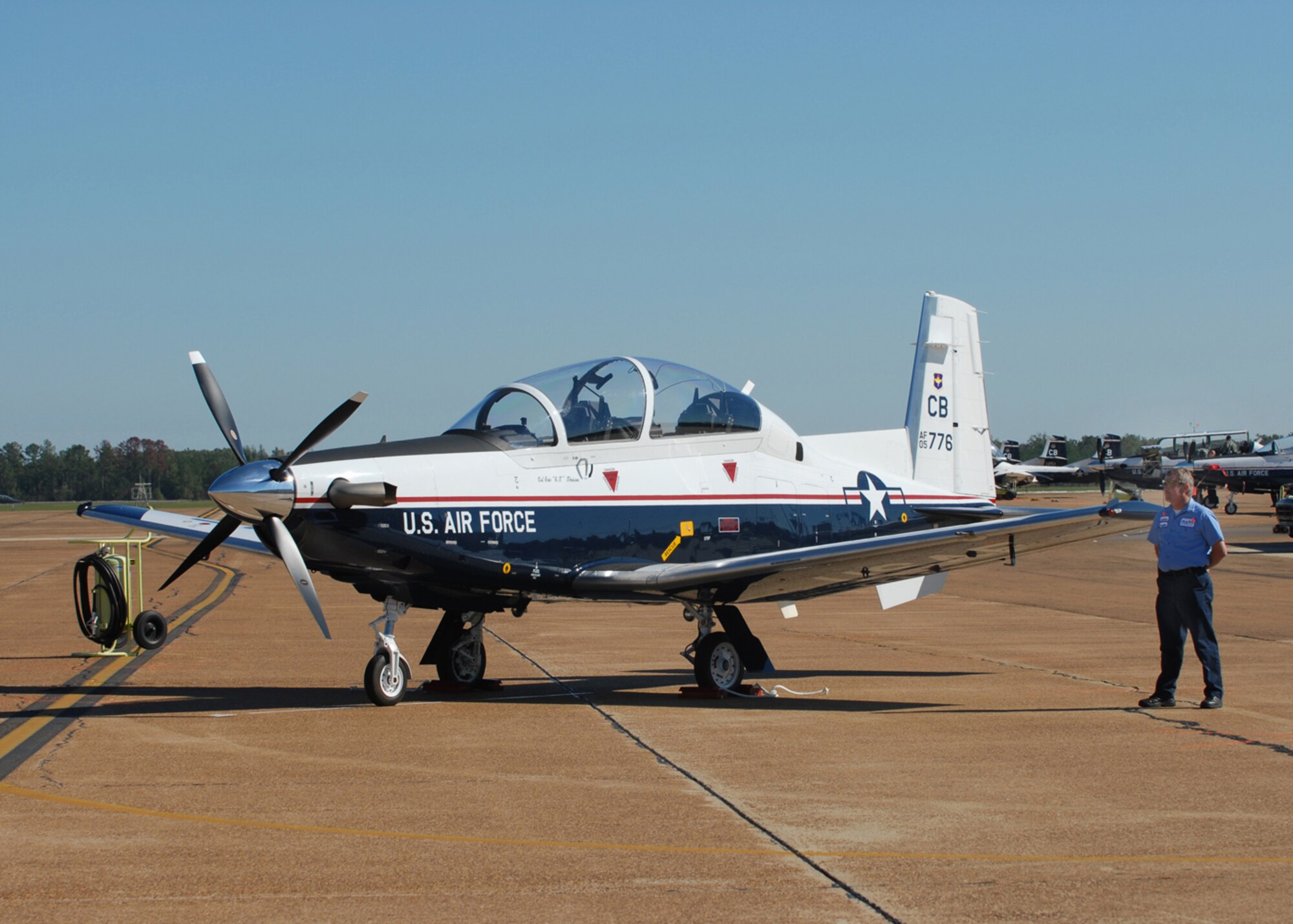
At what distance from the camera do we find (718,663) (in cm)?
1067

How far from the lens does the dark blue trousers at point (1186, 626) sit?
938cm

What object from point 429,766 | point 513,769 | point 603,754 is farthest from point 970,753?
point 429,766

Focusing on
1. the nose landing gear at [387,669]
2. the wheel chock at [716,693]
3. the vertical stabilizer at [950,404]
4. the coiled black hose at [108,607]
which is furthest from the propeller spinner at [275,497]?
the vertical stabilizer at [950,404]

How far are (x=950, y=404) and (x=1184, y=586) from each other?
509cm

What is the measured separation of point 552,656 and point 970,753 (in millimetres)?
6768

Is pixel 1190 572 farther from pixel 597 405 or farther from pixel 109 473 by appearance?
pixel 109 473

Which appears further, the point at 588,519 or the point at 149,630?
the point at 149,630

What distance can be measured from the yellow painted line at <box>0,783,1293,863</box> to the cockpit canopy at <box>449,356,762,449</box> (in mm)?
4508

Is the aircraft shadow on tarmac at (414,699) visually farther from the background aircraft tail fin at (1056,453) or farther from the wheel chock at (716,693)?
the background aircraft tail fin at (1056,453)

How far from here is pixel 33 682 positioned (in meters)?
11.5

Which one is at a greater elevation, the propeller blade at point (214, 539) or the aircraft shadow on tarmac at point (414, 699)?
the propeller blade at point (214, 539)

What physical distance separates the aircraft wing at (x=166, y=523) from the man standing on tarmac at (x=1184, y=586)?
757cm

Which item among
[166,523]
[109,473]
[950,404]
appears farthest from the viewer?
[109,473]

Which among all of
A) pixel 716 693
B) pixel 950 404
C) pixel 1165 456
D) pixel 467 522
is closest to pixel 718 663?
pixel 716 693
